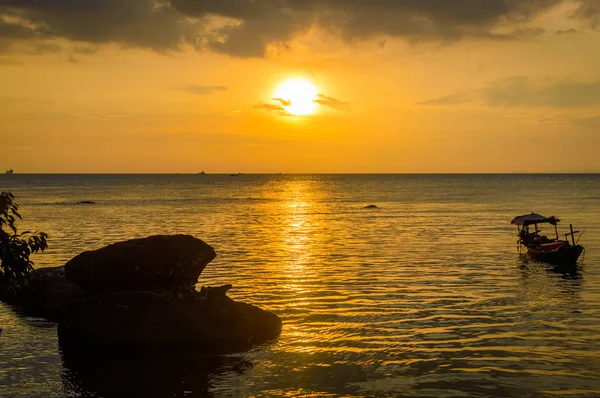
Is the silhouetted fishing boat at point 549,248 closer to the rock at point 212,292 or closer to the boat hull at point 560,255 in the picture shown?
the boat hull at point 560,255

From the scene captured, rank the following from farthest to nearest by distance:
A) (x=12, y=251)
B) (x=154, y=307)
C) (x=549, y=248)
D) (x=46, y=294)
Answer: (x=549, y=248), (x=46, y=294), (x=154, y=307), (x=12, y=251)

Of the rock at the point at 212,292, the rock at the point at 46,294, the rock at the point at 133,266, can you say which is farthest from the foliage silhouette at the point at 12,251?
the rock at the point at 46,294

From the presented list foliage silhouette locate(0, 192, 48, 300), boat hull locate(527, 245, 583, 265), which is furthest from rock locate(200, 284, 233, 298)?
boat hull locate(527, 245, 583, 265)

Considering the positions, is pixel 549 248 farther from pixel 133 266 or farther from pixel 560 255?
pixel 133 266

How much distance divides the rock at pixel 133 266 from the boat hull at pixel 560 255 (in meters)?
27.5

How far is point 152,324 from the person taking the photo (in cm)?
2162

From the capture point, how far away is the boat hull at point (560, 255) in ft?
132

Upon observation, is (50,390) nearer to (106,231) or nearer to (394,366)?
(394,366)

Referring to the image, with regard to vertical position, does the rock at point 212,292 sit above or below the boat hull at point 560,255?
above

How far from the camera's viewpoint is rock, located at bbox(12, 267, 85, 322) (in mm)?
26906

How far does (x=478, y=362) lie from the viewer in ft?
64.1

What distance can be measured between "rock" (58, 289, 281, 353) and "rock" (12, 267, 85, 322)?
4444 millimetres

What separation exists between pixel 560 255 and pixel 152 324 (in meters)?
30.1

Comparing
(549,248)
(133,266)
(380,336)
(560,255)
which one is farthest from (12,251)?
(549,248)
